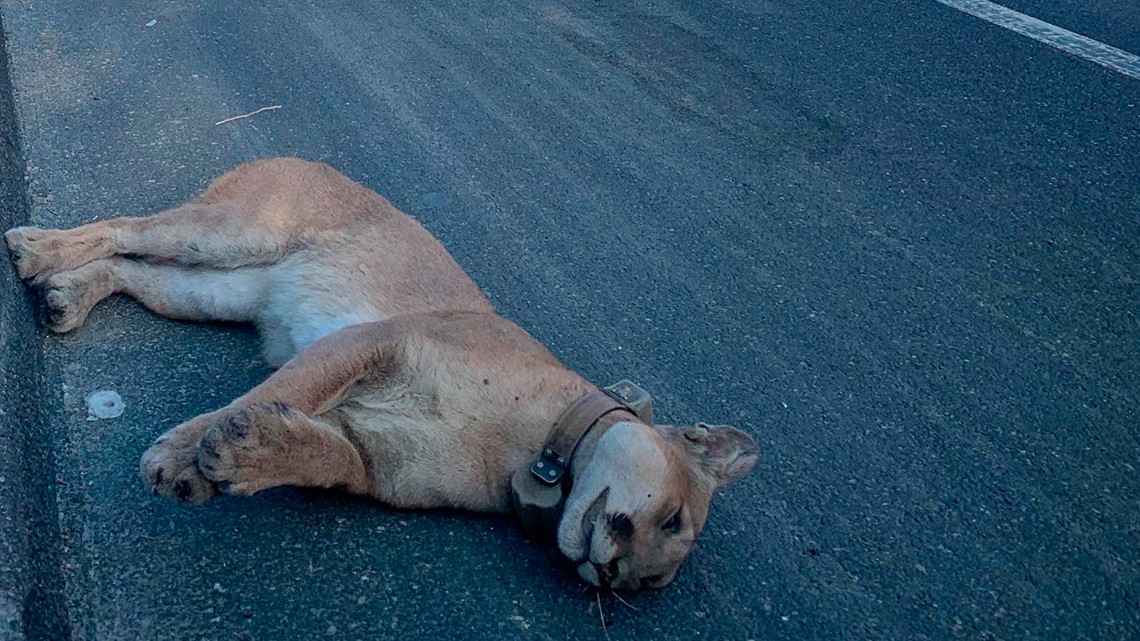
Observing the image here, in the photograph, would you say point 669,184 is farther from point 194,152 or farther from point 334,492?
point 334,492

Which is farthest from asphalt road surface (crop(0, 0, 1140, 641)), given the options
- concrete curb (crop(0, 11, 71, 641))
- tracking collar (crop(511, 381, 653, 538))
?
tracking collar (crop(511, 381, 653, 538))

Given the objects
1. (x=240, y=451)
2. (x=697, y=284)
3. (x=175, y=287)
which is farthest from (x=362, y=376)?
(x=697, y=284)

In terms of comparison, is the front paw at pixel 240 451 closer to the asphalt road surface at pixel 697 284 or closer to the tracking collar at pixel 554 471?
the asphalt road surface at pixel 697 284

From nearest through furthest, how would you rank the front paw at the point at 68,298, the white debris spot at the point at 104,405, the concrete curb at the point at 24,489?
the concrete curb at the point at 24,489 < the white debris spot at the point at 104,405 < the front paw at the point at 68,298

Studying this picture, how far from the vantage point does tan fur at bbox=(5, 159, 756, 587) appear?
3002mm

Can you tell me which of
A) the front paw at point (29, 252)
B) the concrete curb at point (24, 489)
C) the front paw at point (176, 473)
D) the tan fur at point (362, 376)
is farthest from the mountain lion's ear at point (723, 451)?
the front paw at point (29, 252)

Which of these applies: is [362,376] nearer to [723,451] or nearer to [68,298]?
[723,451]

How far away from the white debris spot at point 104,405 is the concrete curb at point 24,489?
0.15 meters

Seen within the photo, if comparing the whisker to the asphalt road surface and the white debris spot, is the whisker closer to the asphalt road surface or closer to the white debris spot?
the asphalt road surface

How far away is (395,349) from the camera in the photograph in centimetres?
342

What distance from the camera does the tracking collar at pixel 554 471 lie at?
3137 millimetres

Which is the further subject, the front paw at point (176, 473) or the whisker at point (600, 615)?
the whisker at point (600, 615)

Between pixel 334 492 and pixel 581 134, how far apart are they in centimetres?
322

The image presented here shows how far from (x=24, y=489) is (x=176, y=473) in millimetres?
558
